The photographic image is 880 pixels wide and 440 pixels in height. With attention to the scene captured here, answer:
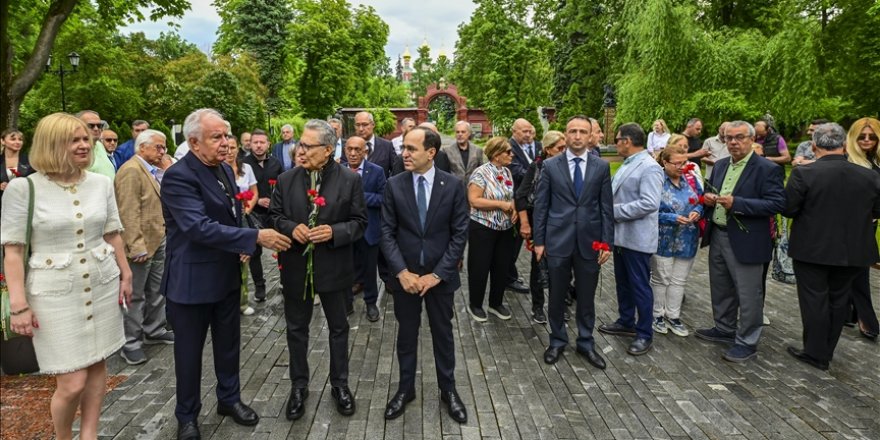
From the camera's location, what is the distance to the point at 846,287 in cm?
455

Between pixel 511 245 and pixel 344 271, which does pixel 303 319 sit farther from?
pixel 511 245

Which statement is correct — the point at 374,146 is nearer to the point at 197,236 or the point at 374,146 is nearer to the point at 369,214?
the point at 369,214

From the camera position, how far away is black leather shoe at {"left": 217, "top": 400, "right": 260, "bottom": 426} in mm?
3561

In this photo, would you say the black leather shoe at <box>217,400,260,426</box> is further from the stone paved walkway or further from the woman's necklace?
the woman's necklace

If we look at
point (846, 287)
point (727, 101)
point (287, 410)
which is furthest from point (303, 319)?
point (727, 101)

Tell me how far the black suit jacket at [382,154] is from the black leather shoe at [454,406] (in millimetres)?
3685

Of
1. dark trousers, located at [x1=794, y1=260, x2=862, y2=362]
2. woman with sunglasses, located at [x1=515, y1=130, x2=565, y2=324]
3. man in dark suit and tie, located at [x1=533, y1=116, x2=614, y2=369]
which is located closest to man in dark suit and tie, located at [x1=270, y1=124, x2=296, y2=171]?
woman with sunglasses, located at [x1=515, y1=130, x2=565, y2=324]

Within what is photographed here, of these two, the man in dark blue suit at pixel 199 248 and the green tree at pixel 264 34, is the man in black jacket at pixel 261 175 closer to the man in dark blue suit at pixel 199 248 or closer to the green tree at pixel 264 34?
the man in dark blue suit at pixel 199 248

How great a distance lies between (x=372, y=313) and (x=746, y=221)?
3.94m

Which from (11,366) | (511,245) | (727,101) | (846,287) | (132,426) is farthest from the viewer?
(727,101)

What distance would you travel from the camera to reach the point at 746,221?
469cm

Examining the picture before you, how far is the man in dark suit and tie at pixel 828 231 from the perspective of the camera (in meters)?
4.38

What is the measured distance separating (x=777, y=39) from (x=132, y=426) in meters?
18.3

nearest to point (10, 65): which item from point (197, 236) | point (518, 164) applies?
point (518, 164)
